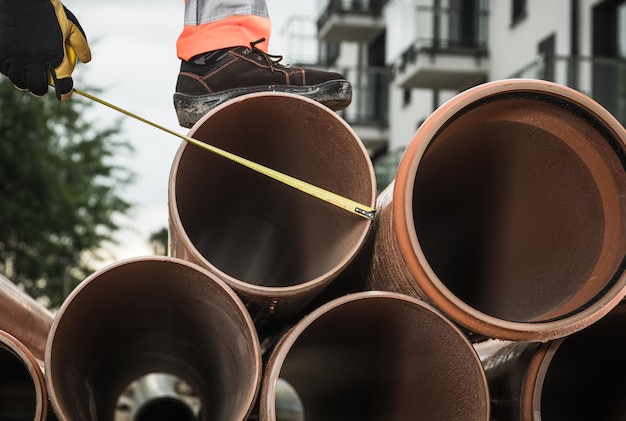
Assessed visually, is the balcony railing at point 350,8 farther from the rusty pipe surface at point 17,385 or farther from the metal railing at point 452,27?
the rusty pipe surface at point 17,385

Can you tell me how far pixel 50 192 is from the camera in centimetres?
2200

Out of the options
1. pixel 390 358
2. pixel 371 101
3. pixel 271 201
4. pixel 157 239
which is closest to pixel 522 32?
Answer: pixel 371 101

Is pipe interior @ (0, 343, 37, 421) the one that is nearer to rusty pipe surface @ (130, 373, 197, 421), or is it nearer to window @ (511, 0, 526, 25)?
rusty pipe surface @ (130, 373, 197, 421)

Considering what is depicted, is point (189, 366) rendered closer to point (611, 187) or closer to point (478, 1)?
point (611, 187)

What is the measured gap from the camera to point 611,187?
2.60 m

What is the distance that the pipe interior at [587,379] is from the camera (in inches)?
125

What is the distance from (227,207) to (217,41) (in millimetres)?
808

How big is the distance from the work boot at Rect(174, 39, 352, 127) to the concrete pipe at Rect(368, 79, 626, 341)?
372 millimetres

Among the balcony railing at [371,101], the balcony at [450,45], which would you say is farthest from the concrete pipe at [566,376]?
the balcony railing at [371,101]

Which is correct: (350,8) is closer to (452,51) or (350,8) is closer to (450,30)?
(450,30)

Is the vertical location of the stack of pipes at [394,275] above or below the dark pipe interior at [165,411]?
above

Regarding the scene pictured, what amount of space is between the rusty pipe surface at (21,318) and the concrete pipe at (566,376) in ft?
4.63

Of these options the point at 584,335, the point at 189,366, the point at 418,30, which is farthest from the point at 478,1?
the point at 584,335

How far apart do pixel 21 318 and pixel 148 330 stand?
544 millimetres
